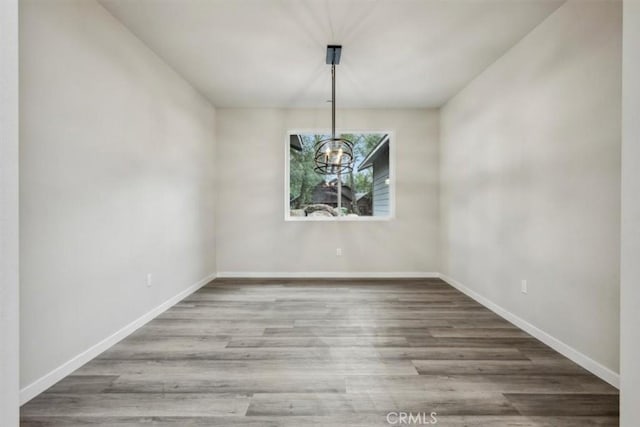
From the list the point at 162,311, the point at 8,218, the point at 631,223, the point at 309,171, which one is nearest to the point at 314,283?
the point at 309,171

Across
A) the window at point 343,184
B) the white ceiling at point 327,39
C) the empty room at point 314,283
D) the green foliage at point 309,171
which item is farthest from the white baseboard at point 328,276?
the white ceiling at point 327,39

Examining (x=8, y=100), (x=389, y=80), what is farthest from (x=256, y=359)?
(x=389, y=80)

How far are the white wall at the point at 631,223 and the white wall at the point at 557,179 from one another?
78cm

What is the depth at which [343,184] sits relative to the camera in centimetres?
495

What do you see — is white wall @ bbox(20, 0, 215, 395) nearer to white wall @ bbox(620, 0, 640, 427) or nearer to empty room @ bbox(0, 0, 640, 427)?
empty room @ bbox(0, 0, 640, 427)

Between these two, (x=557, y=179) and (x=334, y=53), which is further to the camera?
(x=334, y=53)

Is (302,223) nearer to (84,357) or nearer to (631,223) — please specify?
(84,357)

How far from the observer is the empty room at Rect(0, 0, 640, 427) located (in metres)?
1.59

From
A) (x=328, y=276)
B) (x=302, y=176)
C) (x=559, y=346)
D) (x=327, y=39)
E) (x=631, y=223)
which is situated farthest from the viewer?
(x=302, y=176)

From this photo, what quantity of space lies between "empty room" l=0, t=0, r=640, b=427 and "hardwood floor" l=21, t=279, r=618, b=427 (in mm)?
17

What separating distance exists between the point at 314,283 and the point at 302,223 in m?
0.99

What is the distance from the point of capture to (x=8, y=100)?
91 cm

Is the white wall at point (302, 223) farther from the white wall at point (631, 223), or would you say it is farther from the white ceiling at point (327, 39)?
the white wall at point (631, 223)

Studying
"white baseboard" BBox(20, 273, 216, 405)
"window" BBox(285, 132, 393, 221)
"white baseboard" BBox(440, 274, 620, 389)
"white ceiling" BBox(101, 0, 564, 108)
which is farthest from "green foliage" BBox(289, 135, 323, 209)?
"white baseboard" BBox(440, 274, 620, 389)
